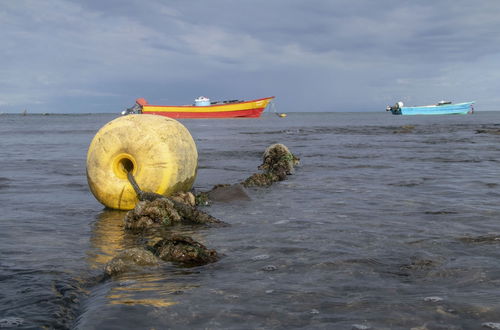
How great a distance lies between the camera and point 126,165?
7.84m

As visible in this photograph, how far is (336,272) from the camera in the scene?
4.38 m

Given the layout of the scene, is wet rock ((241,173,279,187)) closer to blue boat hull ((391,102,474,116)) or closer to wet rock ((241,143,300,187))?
wet rock ((241,143,300,187))

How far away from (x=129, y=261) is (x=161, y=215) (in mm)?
2155

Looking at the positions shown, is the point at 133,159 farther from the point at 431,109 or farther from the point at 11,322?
the point at 431,109

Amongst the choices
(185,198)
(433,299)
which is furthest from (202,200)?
(433,299)

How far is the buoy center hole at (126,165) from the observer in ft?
25.4

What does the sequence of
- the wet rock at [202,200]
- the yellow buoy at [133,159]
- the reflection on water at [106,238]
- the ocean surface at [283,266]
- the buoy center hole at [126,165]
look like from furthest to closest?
1. the wet rock at [202,200]
2. the buoy center hole at [126,165]
3. the yellow buoy at [133,159]
4. the reflection on water at [106,238]
5. the ocean surface at [283,266]

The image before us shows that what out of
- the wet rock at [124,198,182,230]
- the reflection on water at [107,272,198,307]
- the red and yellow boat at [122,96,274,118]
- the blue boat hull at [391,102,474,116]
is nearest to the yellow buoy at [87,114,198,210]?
the wet rock at [124,198,182,230]

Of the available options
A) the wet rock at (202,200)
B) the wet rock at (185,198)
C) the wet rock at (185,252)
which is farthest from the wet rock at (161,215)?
the wet rock at (185,252)

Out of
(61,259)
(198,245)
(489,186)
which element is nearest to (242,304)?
(198,245)

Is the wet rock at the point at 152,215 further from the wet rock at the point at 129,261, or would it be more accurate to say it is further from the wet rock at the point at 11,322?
the wet rock at the point at 11,322

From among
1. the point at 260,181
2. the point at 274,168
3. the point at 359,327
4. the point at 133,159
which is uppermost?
the point at 133,159

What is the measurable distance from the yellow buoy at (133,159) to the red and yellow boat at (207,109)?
67.6 meters

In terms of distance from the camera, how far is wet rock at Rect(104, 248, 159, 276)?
175 inches
